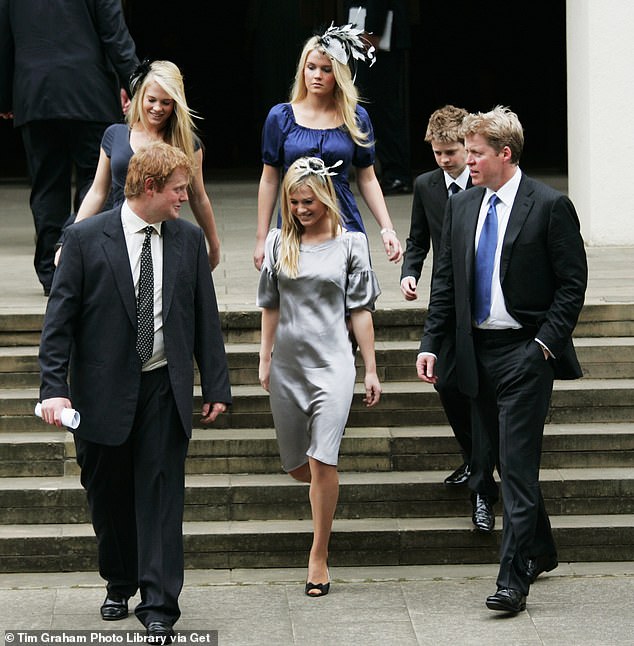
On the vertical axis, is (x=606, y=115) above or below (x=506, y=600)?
above

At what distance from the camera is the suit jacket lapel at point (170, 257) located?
5.83m

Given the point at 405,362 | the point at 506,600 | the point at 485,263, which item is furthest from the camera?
the point at 405,362

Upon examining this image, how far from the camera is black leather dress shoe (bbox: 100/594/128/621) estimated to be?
6062mm

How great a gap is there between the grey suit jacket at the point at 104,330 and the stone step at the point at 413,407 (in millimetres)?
1574

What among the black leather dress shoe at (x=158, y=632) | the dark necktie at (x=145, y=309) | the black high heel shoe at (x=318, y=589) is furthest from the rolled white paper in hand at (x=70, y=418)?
the black high heel shoe at (x=318, y=589)

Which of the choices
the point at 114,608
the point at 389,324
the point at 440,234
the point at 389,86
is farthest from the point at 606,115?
the point at 114,608

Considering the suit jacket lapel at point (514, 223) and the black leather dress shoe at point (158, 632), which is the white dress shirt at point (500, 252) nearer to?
the suit jacket lapel at point (514, 223)

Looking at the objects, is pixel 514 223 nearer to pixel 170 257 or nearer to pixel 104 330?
pixel 170 257

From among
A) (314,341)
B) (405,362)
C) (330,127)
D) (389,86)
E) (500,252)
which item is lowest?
(405,362)

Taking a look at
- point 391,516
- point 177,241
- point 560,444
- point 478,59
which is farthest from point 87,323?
point 478,59

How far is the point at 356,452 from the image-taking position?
7301 millimetres

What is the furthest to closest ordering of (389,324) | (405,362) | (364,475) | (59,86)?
(59,86), (389,324), (405,362), (364,475)

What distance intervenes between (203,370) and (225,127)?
10.9 meters

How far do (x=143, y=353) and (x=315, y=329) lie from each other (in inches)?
35.8
